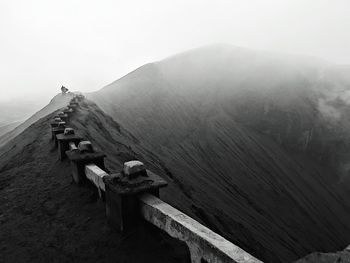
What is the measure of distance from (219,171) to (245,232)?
601 inches

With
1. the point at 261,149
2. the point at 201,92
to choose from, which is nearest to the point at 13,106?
the point at 201,92

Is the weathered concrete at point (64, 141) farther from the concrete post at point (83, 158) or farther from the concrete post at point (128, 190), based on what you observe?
the concrete post at point (128, 190)

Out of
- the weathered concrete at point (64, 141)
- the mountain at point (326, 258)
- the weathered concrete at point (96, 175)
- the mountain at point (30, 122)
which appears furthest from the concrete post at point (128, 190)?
the mountain at point (30, 122)

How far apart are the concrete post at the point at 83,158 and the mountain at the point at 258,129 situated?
1469cm

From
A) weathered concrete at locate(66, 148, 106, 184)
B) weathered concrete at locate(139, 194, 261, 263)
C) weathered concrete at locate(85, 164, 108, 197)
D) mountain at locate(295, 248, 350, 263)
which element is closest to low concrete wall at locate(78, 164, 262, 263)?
weathered concrete at locate(139, 194, 261, 263)

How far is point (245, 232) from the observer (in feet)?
53.0

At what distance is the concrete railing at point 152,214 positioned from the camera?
11.7ft

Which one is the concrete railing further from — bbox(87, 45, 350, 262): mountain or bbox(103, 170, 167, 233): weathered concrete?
bbox(87, 45, 350, 262): mountain

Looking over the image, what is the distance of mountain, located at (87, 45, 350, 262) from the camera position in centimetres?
2888

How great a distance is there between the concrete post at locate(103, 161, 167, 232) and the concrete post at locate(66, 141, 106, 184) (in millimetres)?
1877

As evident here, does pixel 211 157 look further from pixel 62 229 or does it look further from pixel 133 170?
pixel 133 170

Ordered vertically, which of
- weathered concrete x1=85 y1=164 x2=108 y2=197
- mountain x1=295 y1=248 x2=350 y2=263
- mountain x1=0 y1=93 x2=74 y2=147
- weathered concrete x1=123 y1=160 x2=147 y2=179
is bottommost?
mountain x1=0 y1=93 x2=74 y2=147

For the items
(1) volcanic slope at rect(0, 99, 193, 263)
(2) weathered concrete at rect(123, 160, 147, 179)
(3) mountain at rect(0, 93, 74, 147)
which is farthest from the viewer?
(3) mountain at rect(0, 93, 74, 147)

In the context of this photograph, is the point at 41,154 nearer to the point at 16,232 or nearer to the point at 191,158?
the point at 16,232
